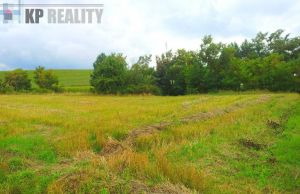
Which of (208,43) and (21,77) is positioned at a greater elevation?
(208,43)

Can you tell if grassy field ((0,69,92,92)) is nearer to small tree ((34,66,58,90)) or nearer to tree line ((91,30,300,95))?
small tree ((34,66,58,90))

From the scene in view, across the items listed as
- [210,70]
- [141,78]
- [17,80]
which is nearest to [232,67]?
[210,70]

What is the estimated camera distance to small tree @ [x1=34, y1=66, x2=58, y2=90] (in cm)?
6328

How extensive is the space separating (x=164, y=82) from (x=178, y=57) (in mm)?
4827

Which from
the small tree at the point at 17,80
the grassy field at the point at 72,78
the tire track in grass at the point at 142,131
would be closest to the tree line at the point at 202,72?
the small tree at the point at 17,80

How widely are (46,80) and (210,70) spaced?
97.4 feet

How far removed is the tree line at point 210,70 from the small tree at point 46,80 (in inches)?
427

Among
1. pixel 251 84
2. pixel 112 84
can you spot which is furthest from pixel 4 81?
pixel 251 84

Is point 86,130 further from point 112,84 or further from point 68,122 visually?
point 112,84

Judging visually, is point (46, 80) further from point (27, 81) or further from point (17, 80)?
point (17, 80)

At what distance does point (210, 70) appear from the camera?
53.8 meters

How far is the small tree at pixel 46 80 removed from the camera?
6328cm

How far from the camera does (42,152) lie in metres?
10.0

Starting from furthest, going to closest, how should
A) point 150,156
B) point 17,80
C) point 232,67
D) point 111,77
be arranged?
point 17,80
point 111,77
point 232,67
point 150,156
